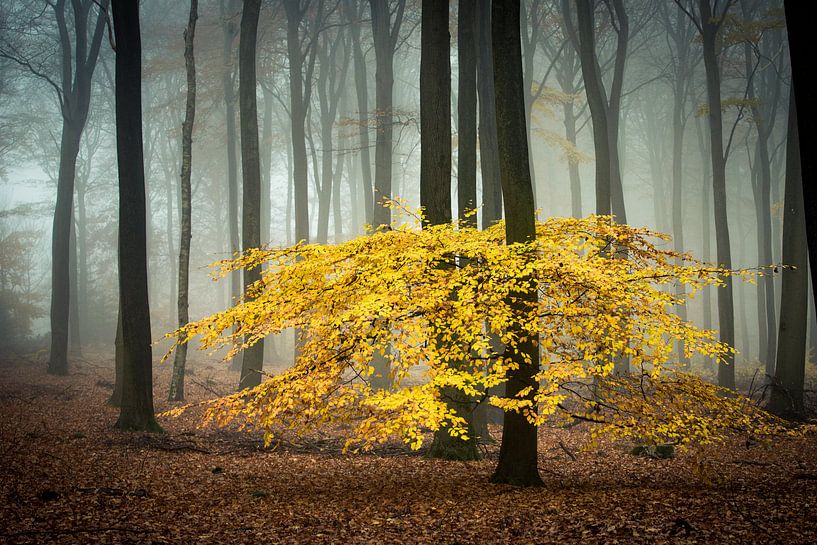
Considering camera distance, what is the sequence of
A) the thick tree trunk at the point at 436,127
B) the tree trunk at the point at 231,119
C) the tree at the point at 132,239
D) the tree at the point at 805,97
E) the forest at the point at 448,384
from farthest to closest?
the tree trunk at the point at 231,119, the tree at the point at 132,239, the thick tree trunk at the point at 436,127, the forest at the point at 448,384, the tree at the point at 805,97

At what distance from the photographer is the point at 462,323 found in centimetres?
632

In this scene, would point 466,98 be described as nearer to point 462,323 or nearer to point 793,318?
point 462,323

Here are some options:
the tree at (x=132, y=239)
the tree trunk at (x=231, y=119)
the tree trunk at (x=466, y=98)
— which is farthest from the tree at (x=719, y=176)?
A: the tree trunk at (x=231, y=119)

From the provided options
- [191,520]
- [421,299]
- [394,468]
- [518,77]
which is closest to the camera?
[191,520]

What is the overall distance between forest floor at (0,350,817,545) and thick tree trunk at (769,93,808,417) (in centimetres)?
178

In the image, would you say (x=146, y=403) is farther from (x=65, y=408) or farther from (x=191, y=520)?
(x=191, y=520)

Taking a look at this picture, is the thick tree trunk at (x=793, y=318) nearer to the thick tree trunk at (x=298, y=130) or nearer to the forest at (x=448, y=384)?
the forest at (x=448, y=384)

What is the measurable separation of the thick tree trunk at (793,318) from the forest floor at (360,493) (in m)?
1.78

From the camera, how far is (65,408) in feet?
39.9

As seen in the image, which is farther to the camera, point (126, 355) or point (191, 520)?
point (126, 355)

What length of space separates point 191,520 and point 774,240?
1334 inches

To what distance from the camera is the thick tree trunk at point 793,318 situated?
39.3 ft

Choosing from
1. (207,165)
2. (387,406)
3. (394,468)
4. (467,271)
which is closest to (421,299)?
(467,271)

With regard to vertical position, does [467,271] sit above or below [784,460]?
above
